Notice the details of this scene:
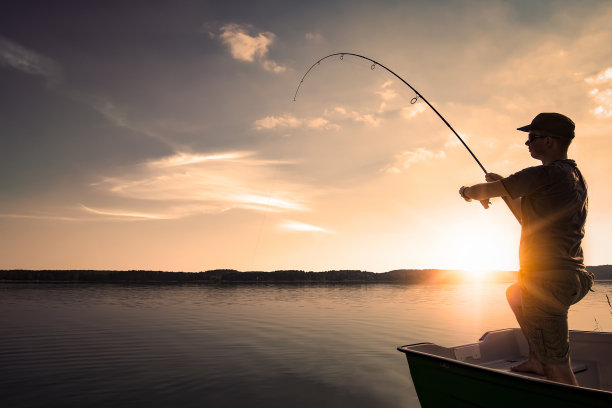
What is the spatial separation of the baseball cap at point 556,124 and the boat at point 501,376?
97.2 inches

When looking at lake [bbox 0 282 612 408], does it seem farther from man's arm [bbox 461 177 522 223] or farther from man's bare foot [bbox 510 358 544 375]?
man's arm [bbox 461 177 522 223]

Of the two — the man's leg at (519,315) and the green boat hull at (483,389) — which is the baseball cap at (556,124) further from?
the green boat hull at (483,389)

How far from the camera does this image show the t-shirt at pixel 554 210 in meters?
3.66

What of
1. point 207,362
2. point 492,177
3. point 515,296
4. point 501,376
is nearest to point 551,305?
point 515,296

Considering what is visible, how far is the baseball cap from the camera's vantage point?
3.93 meters

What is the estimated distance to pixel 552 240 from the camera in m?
3.71

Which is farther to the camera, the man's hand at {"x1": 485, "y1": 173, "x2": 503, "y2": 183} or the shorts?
the man's hand at {"x1": 485, "y1": 173, "x2": 503, "y2": 183}

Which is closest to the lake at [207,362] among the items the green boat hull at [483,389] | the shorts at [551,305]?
the green boat hull at [483,389]

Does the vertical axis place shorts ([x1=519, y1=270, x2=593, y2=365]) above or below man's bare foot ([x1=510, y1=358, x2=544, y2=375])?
above

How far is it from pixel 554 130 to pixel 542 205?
85 centimetres

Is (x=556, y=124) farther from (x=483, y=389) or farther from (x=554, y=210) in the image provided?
(x=483, y=389)

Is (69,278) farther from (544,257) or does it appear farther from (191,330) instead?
(544,257)

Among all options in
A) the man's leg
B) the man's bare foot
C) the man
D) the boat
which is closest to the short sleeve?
the man

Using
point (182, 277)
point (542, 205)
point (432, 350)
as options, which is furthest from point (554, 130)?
point (182, 277)
